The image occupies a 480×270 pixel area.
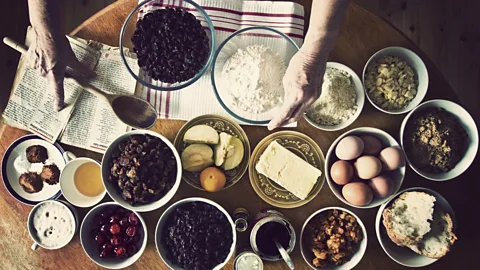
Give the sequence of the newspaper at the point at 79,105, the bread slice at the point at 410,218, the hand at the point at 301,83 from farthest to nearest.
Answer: the newspaper at the point at 79,105
the bread slice at the point at 410,218
the hand at the point at 301,83

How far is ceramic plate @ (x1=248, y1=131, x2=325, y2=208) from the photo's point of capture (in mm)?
1364

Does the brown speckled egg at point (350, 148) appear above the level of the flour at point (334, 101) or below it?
below

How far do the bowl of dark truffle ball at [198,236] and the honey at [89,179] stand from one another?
0.77 ft

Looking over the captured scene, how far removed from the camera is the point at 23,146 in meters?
1.38

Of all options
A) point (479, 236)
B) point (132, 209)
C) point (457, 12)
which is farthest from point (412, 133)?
point (457, 12)

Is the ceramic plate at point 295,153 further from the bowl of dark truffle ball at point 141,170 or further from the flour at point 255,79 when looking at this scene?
the bowl of dark truffle ball at point 141,170

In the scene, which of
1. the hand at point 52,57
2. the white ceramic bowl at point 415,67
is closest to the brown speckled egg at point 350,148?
the white ceramic bowl at point 415,67

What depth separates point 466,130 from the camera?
134cm

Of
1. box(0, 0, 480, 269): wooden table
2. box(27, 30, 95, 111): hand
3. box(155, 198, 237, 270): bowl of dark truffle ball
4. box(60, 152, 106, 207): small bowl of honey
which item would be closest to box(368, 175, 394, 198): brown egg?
box(0, 0, 480, 269): wooden table

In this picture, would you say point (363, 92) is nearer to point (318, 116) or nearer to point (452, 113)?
point (318, 116)

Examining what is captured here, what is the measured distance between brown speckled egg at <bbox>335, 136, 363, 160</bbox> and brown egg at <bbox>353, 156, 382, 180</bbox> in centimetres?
2

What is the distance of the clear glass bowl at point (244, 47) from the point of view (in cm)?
134

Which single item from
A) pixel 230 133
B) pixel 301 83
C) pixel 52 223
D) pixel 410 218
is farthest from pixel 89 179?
pixel 410 218

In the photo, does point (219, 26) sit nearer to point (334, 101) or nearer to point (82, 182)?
point (334, 101)
